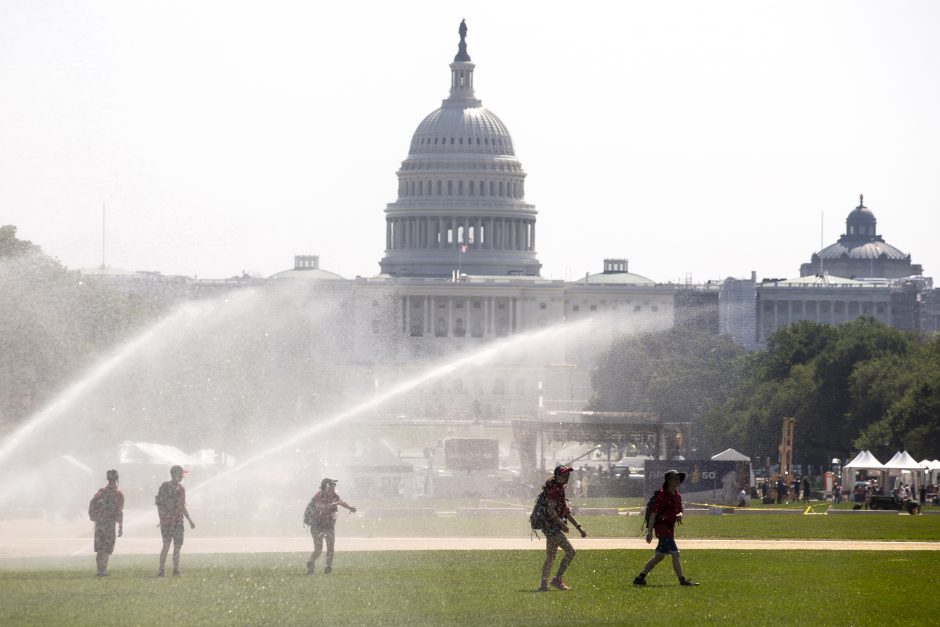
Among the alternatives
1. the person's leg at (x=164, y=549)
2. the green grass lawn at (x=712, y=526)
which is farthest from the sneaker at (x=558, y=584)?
the green grass lawn at (x=712, y=526)

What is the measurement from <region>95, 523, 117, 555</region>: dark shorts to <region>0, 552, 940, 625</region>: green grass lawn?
2.03 feet

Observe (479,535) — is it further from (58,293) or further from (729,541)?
(58,293)

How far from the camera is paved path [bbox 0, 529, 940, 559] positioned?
167ft

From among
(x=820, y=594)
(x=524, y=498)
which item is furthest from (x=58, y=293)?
(x=820, y=594)

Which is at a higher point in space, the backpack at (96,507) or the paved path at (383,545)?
the backpack at (96,507)

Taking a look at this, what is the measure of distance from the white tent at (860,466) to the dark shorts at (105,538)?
53616mm

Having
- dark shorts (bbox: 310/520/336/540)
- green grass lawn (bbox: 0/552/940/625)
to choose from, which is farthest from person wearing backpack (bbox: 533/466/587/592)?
dark shorts (bbox: 310/520/336/540)

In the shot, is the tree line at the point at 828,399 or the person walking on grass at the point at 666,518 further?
the tree line at the point at 828,399

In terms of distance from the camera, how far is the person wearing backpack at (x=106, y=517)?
1652 inches

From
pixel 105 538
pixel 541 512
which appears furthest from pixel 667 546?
pixel 105 538

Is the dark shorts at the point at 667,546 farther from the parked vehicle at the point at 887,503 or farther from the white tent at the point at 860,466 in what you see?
the white tent at the point at 860,466

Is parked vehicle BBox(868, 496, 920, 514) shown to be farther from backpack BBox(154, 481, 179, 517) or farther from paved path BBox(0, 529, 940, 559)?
backpack BBox(154, 481, 179, 517)

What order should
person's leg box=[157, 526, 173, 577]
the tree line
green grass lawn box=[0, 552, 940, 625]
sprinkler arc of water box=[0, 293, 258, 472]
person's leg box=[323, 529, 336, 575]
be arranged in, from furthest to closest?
the tree line
sprinkler arc of water box=[0, 293, 258, 472]
person's leg box=[323, 529, 336, 575]
person's leg box=[157, 526, 173, 577]
green grass lawn box=[0, 552, 940, 625]

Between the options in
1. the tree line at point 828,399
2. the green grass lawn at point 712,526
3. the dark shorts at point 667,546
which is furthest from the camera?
the tree line at point 828,399
